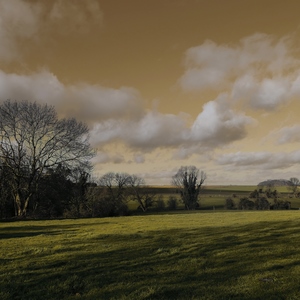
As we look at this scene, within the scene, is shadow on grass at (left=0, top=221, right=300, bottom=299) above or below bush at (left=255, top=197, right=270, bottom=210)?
above

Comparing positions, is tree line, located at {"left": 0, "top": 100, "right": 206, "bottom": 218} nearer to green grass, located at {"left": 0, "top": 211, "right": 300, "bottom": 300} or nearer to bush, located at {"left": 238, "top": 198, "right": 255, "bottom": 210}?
green grass, located at {"left": 0, "top": 211, "right": 300, "bottom": 300}

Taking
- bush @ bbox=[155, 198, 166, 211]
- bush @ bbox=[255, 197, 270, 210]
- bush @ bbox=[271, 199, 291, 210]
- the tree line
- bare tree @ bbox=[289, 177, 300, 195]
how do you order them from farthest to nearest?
1. bare tree @ bbox=[289, 177, 300, 195]
2. bush @ bbox=[155, 198, 166, 211]
3. bush @ bbox=[255, 197, 270, 210]
4. bush @ bbox=[271, 199, 291, 210]
5. the tree line

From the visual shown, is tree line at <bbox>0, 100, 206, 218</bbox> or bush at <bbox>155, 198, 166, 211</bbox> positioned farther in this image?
bush at <bbox>155, 198, 166, 211</bbox>

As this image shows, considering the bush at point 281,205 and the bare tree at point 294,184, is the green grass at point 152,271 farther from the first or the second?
the bare tree at point 294,184

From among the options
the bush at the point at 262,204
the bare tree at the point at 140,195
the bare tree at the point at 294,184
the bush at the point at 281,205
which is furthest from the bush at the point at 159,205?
the bare tree at the point at 294,184

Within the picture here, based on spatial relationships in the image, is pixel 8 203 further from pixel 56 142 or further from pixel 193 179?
pixel 193 179

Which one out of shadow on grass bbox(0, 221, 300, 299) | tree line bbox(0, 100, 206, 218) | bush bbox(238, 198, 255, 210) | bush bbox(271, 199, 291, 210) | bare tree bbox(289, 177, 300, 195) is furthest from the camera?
bare tree bbox(289, 177, 300, 195)

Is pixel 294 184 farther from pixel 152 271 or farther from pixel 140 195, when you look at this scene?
pixel 152 271

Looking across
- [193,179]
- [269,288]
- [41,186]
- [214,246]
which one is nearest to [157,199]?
[193,179]

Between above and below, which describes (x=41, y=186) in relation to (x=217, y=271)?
above

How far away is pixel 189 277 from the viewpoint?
9.14 meters

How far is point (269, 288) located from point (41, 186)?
147ft

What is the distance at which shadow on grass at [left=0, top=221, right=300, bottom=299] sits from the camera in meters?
7.75

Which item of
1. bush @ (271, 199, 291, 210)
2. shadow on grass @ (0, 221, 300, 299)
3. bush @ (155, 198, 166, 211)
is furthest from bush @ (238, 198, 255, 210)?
shadow on grass @ (0, 221, 300, 299)
